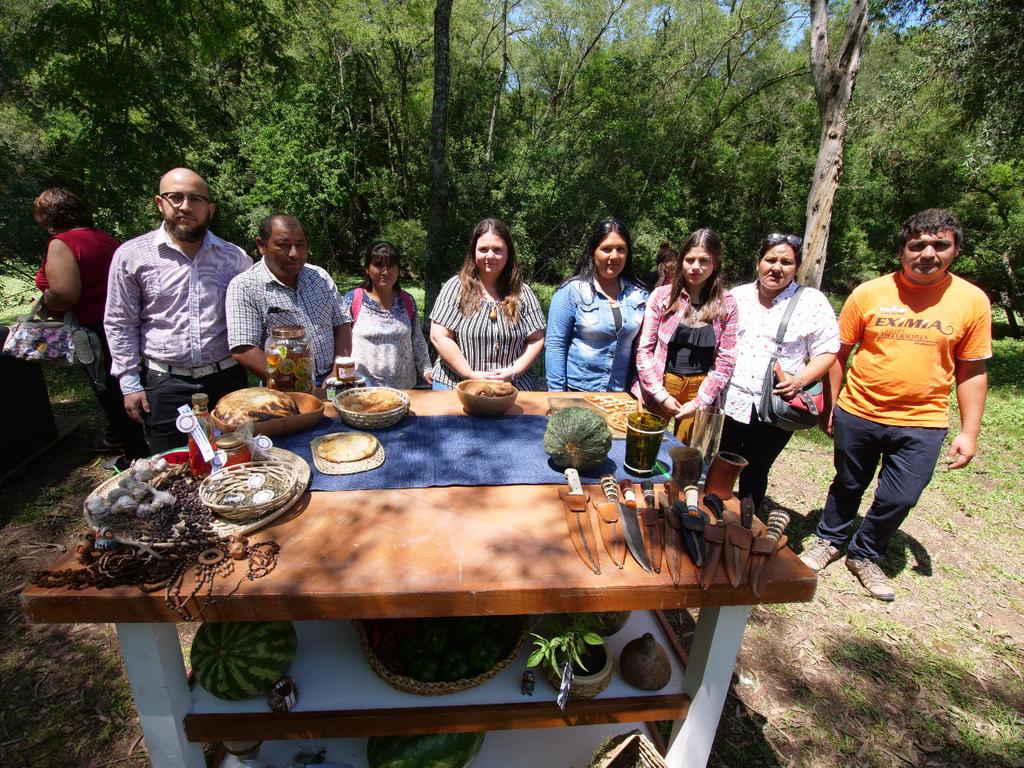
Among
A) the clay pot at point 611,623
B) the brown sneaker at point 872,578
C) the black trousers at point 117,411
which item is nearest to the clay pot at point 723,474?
the clay pot at point 611,623

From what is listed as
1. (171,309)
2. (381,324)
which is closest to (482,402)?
(381,324)

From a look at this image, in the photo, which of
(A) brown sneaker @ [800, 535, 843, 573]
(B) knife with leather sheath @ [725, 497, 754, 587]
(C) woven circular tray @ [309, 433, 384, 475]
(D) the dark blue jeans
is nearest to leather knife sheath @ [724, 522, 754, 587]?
(B) knife with leather sheath @ [725, 497, 754, 587]

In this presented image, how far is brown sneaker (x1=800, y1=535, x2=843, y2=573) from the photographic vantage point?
3.60 metres

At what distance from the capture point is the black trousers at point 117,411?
397 centimetres

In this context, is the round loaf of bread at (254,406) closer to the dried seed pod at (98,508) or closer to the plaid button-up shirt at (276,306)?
the dried seed pod at (98,508)

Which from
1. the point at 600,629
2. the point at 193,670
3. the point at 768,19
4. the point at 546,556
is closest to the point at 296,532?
the point at 193,670

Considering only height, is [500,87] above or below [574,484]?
above

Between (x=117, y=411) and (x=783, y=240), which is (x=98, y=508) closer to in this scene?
(x=117, y=411)

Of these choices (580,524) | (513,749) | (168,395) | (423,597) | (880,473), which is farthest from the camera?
(880,473)

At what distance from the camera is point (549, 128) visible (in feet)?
58.7

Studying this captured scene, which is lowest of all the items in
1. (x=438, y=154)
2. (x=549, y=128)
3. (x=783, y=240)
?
(x=783, y=240)

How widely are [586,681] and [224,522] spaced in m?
1.43

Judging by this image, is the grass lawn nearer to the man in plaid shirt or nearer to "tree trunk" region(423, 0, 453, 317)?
the man in plaid shirt

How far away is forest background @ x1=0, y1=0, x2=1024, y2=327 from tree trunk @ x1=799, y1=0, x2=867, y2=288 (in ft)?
11.6
